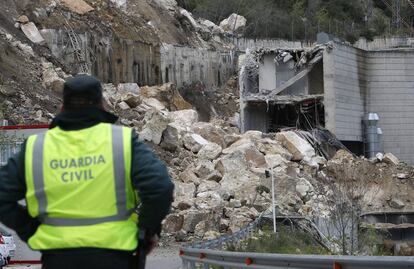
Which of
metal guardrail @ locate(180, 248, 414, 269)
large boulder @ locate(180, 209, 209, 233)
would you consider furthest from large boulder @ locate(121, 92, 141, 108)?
metal guardrail @ locate(180, 248, 414, 269)

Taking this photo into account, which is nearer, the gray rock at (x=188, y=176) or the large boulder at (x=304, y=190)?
the gray rock at (x=188, y=176)

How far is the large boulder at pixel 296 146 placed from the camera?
41.9 m

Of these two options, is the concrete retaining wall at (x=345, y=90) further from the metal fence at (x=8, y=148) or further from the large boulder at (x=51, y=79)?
the metal fence at (x=8, y=148)

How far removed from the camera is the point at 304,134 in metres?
45.8

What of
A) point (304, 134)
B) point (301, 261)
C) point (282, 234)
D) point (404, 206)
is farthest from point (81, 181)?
point (304, 134)

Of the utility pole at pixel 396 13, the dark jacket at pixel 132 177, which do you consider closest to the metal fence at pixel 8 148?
the dark jacket at pixel 132 177

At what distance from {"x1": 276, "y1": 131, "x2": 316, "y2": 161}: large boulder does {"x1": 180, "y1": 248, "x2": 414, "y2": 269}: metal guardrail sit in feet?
91.1

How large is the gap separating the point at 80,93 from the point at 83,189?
1.65 ft

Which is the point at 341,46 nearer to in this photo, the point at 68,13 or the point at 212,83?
the point at 212,83

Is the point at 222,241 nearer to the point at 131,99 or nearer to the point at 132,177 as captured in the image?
the point at 132,177

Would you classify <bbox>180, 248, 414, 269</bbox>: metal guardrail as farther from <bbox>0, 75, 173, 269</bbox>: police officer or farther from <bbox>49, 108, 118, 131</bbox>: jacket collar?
<bbox>49, 108, 118, 131</bbox>: jacket collar

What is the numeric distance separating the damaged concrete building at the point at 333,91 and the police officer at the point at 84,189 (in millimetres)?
43414

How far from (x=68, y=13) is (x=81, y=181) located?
48221 millimetres

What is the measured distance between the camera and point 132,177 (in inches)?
169
